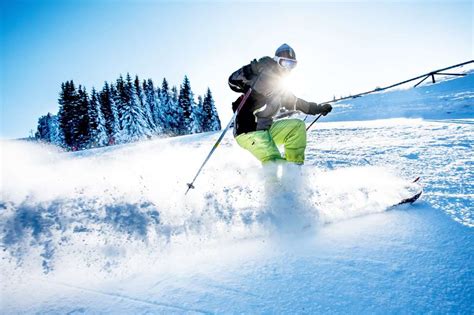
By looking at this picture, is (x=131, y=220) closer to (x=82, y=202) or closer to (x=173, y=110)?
(x=82, y=202)

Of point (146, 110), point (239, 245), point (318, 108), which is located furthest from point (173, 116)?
point (239, 245)

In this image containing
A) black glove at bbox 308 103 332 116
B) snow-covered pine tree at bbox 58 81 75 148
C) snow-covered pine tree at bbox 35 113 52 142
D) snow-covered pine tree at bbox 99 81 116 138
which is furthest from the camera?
snow-covered pine tree at bbox 35 113 52 142

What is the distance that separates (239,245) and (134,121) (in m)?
47.1

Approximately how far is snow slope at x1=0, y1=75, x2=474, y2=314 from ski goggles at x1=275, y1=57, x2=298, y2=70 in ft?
5.05

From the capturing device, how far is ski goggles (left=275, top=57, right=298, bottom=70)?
4143mm

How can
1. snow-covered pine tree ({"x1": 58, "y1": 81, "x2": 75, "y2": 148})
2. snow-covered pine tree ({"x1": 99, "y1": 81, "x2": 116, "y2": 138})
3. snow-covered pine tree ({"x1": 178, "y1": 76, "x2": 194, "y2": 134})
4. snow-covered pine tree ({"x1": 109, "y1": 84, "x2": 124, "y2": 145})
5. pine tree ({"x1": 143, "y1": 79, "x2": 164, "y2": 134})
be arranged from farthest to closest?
pine tree ({"x1": 143, "y1": 79, "x2": 164, "y2": 134}) < snow-covered pine tree ({"x1": 178, "y1": 76, "x2": 194, "y2": 134}) < snow-covered pine tree ({"x1": 99, "y1": 81, "x2": 116, "y2": 138}) < snow-covered pine tree ({"x1": 109, "y1": 84, "x2": 124, "y2": 145}) < snow-covered pine tree ({"x1": 58, "y1": 81, "x2": 75, "y2": 148})

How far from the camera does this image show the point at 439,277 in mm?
1725

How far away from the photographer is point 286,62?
4156 mm

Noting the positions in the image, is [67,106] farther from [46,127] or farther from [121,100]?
[46,127]

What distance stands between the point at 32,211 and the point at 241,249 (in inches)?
77.9

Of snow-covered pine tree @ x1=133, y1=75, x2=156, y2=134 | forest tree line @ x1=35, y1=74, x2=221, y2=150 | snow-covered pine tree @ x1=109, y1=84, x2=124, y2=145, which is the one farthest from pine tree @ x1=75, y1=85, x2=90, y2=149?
snow-covered pine tree @ x1=133, y1=75, x2=156, y2=134

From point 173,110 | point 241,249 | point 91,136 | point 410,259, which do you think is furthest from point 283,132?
point 173,110

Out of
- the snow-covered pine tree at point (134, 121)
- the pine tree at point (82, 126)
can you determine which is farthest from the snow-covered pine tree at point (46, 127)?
the snow-covered pine tree at point (134, 121)

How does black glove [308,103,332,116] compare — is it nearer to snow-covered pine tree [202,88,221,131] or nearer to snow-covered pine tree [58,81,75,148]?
snow-covered pine tree [58,81,75,148]
